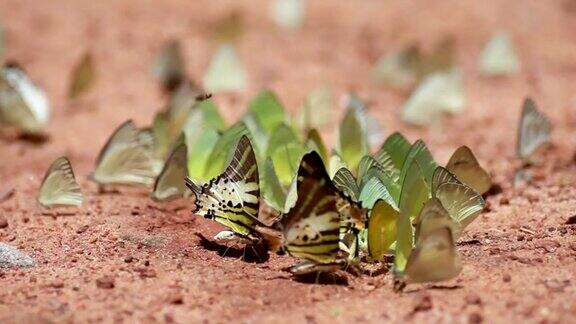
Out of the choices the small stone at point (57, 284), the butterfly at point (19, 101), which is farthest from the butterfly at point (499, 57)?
the small stone at point (57, 284)

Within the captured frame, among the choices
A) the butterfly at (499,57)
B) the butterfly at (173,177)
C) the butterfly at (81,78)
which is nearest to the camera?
the butterfly at (173,177)

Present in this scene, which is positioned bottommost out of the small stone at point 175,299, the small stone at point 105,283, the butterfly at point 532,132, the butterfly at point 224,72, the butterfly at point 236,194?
the small stone at point 175,299

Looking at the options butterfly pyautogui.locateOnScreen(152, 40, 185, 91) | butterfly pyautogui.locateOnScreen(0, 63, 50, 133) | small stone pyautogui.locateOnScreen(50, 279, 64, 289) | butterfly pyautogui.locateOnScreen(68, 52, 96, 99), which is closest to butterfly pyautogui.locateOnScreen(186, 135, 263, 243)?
small stone pyautogui.locateOnScreen(50, 279, 64, 289)

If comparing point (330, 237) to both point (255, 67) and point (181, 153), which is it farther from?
point (255, 67)

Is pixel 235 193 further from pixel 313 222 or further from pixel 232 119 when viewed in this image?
pixel 232 119

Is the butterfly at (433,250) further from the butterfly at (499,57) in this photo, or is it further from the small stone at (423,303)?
the butterfly at (499,57)
